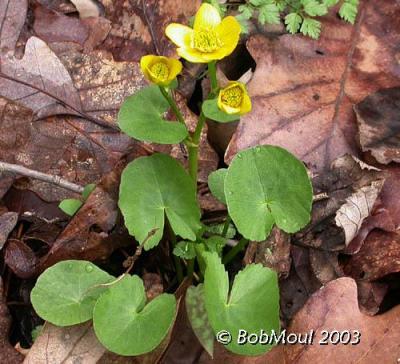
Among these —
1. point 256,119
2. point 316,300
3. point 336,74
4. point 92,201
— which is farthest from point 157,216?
point 336,74

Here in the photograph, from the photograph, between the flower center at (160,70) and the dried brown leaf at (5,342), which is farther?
the dried brown leaf at (5,342)

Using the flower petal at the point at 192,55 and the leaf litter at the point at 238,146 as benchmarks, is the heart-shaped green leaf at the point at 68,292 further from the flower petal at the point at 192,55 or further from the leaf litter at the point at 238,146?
the flower petal at the point at 192,55

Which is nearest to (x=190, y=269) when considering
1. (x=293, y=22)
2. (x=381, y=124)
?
(x=381, y=124)

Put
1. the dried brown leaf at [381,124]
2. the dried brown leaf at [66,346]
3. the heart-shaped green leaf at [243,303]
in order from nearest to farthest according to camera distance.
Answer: the heart-shaped green leaf at [243,303], the dried brown leaf at [66,346], the dried brown leaf at [381,124]

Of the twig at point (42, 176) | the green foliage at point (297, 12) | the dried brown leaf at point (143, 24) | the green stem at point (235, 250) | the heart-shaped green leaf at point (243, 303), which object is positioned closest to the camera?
the heart-shaped green leaf at point (243, 303)

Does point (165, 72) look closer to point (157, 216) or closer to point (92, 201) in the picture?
point (157, 216)

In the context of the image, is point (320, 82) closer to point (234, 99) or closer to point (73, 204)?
point (234, 99)

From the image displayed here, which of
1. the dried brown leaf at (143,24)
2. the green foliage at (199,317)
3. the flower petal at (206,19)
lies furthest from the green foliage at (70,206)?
the dried brown leaf at (143,24)
